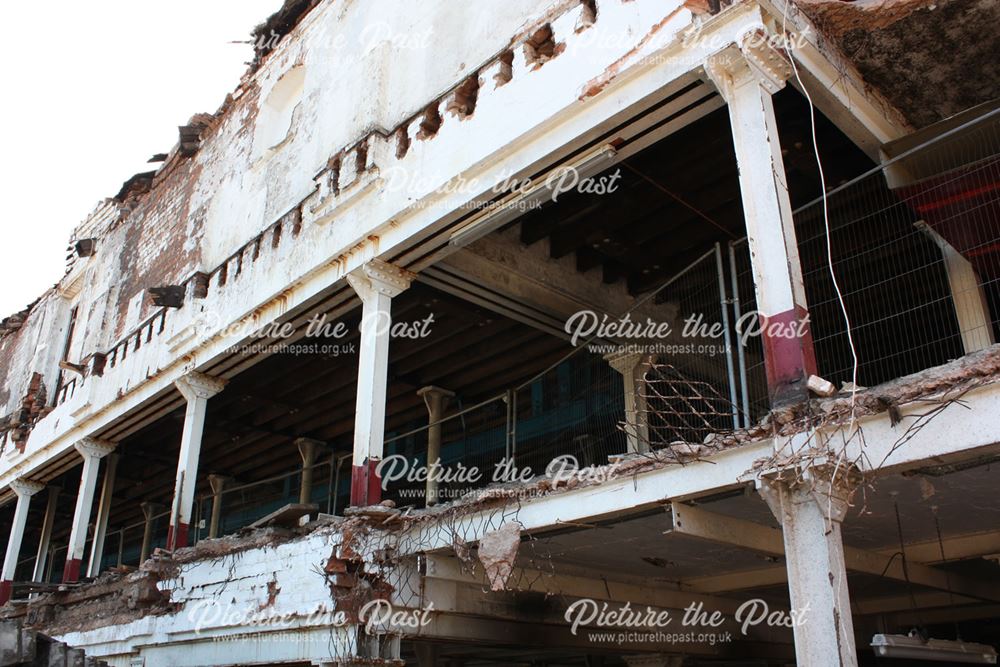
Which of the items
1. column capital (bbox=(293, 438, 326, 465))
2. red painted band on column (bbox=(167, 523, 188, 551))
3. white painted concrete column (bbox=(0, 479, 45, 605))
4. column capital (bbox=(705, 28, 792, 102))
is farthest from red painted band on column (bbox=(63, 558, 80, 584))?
column capital (bbox=(705, 28, 792, 102))

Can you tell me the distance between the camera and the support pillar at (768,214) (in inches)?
232

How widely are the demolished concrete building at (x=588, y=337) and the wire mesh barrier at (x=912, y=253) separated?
54 mm

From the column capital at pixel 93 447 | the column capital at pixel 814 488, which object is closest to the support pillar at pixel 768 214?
the column capital at pixel 814 488

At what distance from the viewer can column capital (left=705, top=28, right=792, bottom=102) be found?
6.86 meters

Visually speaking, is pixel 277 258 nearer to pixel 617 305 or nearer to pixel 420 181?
pixel 420 181

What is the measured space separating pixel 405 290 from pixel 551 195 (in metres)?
3.05

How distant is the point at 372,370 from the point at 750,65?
5201 mm

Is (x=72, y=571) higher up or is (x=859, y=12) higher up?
(x=859, y=12)

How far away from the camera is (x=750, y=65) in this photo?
688 centimetres

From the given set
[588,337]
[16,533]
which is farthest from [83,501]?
[588,337]

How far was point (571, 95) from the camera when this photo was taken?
27.4 feet

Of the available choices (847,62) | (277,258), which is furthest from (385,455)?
(847,62)

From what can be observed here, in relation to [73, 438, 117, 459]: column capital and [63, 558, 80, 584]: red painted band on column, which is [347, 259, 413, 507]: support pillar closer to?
[63, 558, 80, 584]: red painted band on column

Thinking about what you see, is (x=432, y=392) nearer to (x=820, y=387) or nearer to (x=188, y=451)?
(x=188, y=451)
